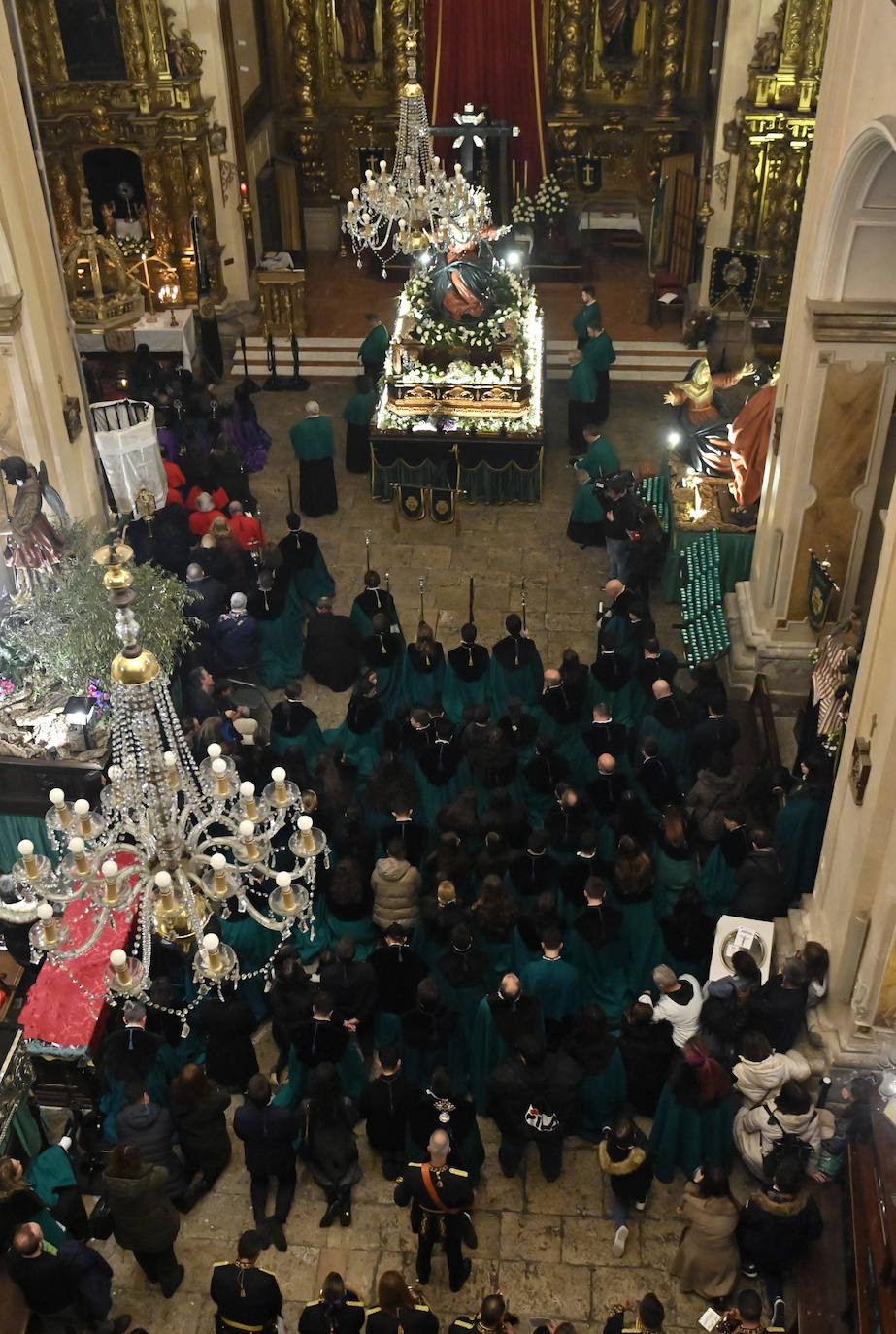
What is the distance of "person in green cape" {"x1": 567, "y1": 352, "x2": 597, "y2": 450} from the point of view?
16234 millimetres

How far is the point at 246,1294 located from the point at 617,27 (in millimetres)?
18373

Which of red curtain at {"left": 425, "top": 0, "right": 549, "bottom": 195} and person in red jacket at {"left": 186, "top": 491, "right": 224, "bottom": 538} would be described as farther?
red curtain at {"left": 425, "top": 0, "right": 549, "bottom": 195}

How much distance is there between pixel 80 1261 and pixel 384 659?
18.9ft

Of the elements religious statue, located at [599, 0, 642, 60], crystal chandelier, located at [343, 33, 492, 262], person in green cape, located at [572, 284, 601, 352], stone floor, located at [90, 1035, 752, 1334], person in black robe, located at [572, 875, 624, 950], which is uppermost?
religious statue, located at [599, 0, 642, 60]

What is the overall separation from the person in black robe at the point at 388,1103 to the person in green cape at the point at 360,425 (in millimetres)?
8973

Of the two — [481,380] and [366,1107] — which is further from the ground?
[481,380]

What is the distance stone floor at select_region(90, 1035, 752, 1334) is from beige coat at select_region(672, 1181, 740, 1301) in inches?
6.1

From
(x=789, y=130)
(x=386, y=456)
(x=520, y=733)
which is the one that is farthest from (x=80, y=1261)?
(x=789, y=130)

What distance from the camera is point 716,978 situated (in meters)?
9.00

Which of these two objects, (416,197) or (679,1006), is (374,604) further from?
(679,1006)

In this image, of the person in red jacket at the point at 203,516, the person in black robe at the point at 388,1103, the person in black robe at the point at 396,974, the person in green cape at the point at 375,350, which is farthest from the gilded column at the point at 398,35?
the person in black robe at the point at 388,1103

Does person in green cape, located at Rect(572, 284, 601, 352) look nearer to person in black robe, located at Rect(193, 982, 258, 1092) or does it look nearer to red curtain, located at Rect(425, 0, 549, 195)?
red curtain, located at Rect(425, 0, 549, 195)

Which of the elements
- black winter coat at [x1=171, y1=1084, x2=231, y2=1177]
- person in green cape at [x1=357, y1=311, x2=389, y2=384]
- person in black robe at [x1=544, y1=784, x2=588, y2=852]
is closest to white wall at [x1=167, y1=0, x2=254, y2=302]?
person in green cape at [x1=357, y1=311, x2=389, y2=384]

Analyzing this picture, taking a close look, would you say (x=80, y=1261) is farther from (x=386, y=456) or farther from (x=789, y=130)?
(x=789, y=130)
